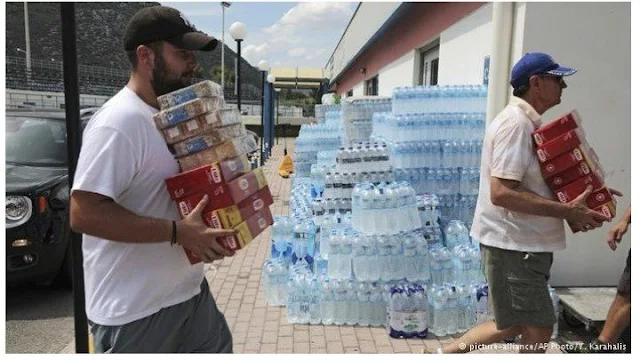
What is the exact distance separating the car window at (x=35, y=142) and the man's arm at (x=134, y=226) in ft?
12.7

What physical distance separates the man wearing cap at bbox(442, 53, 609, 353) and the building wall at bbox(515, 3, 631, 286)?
76.9 inches

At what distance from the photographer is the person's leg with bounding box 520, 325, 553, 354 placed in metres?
2.96

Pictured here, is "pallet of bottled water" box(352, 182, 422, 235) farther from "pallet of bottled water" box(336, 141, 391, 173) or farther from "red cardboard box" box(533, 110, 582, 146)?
"red cardboard box" box(533, 110, 582, 146)

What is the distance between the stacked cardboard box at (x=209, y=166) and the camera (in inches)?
79.1

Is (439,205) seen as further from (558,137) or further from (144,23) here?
(144,23)

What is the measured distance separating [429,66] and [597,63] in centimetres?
526

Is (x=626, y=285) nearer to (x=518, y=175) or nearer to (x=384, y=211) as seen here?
(x=518, y=175)

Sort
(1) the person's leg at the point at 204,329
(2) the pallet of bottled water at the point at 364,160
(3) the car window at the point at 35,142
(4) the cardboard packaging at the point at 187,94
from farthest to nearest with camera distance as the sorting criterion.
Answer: (2) the pallet of bottled water at the point at 364,160 < (3) the car window at the point at 35,142 < (1) the person's leg at the point at 204,329 < (4) the cardboard packaging at the point at 187,94

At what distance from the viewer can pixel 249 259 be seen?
21.7 ft

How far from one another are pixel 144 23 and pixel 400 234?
3379mm

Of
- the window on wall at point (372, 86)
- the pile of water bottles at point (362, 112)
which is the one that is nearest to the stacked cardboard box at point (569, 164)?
the pile of water bottles at point (362, 112)


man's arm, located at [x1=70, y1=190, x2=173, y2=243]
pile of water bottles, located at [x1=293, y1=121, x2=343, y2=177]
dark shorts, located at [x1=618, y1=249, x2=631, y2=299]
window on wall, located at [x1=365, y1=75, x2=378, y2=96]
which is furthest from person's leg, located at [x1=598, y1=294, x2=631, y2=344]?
window on wall, located at [x1=365, y1=75, x2=378, y2=96]

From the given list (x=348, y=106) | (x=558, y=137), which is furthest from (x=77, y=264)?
(x=348, y=106)

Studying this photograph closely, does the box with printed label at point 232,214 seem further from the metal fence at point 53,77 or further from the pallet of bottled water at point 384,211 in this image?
the metal fence at point 53,77
